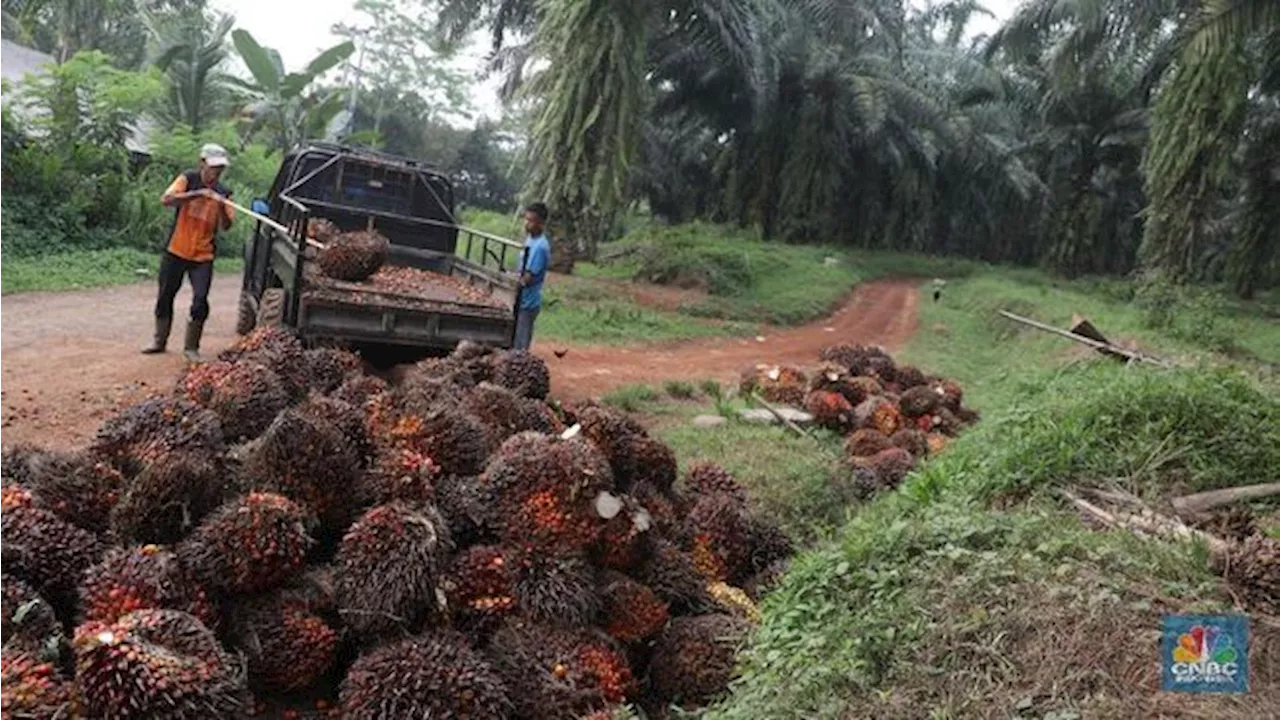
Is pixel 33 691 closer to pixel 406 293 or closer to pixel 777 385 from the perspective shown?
pixel 406 293

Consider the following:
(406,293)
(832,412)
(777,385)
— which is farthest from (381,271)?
(832,412)

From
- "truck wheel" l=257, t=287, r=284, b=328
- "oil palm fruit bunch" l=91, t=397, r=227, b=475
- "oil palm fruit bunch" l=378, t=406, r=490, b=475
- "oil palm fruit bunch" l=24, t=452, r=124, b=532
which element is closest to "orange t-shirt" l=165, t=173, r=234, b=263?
"truck wheel" l=257, t=287, r=284, b=328

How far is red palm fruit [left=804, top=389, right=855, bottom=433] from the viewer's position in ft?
28.7

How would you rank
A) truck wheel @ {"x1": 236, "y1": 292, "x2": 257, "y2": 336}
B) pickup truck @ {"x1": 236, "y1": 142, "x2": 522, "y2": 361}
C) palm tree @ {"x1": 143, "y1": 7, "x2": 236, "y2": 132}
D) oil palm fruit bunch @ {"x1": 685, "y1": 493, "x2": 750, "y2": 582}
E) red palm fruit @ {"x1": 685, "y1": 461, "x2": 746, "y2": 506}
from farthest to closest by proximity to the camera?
1. palm tree @ {"x1": 143, "y1": 7, "x2": 236, "y2": 132}
2. truck wheel @ {"x1": 236, "y1": 292, "x2": 257, "y2": 336}
3. pickup truck @ {"x1": 236, "y1": 142, "x2": 522, "y2": 361}
4. red palm fruit @ {"x1": 685, "y1": 461, "x2": 746, "y2": 506}
5. oil palm fruit bunch @ {"x1": 685, "y1": 493, "x2": 750, "y2": 582}

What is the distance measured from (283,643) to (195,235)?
222 inches

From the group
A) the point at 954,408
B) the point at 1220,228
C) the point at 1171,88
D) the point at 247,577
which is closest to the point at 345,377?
the point at 247,577

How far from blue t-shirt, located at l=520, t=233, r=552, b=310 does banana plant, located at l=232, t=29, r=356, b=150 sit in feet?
53.1

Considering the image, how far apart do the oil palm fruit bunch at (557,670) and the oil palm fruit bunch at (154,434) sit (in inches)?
60.8

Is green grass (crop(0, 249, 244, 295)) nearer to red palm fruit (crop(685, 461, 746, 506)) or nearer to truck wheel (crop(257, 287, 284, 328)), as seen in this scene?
truck wheel (crop(257, 287, 284, 328))

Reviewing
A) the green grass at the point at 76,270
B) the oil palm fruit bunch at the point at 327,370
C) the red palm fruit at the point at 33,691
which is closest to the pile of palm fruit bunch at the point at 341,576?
the red palm fruit at the point at 33,691

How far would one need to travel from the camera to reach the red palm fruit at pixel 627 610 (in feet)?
12.6

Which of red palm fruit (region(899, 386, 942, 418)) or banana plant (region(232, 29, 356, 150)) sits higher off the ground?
banana plant (region(232, 29, 356, 150))

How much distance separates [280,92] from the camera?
23.7 metres

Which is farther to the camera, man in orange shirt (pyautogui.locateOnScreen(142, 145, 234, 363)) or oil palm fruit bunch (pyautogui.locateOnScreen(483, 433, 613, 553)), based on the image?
man in orange shirt (pyautogui.locateOnScreen(142, 145, 234, 363))
